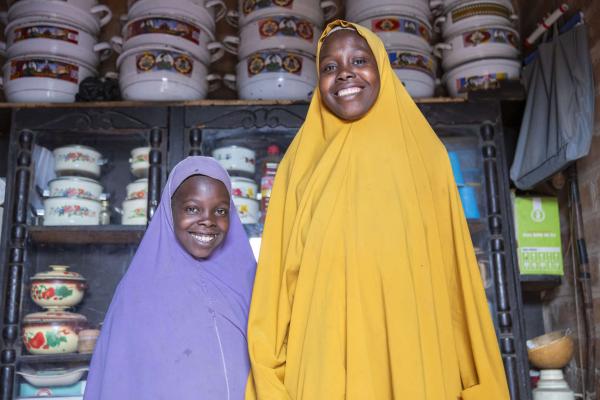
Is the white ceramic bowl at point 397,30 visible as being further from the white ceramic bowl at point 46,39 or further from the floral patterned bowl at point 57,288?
the floral patterned bowl at point 57,288

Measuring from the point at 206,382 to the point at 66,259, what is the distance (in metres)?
0.77

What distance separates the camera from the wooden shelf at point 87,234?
1679 mm

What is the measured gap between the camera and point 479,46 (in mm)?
1809

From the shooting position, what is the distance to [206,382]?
1155 mm

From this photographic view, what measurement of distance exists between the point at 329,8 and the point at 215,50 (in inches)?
15.3

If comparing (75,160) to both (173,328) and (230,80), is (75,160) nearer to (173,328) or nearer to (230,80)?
(230,80)

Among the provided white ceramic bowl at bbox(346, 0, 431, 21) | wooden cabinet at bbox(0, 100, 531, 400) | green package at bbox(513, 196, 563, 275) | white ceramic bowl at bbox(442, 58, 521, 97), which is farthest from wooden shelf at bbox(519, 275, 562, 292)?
white ceramic bowl at bbox(346, 0, 431, 21)

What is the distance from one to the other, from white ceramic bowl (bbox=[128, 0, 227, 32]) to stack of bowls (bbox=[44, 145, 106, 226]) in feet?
1.44

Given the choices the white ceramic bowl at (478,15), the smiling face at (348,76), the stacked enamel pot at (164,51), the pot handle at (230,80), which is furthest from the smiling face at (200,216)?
the white ceramic bowl at (478,15)

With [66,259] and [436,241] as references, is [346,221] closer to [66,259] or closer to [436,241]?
[436,241]

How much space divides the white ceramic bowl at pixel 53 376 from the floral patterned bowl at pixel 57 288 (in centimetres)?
17

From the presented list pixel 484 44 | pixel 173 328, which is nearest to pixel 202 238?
pixel 173 328

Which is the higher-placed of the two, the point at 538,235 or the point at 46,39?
the point at 46,39

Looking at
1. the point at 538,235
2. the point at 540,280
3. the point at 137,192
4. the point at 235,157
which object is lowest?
the point at 540,280
